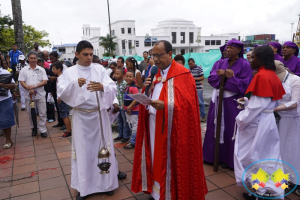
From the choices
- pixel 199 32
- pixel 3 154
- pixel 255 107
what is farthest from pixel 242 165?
pixel 199 32

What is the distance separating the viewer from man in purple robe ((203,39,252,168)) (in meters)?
3.81

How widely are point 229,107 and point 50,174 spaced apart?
133 inches

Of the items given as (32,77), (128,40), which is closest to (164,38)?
(128,40)

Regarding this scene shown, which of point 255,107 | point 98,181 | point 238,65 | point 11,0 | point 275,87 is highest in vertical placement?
point 11,0

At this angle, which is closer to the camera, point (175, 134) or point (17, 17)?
point (175, 134)

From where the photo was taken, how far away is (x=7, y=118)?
5.37m

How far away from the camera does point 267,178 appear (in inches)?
118

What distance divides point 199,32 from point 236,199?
68.7 metres

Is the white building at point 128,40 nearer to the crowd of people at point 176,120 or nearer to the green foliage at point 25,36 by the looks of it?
the green foliage at point 25,36

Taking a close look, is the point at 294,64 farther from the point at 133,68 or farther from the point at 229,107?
the point at 133,68

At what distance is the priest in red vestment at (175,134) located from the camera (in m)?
2.66

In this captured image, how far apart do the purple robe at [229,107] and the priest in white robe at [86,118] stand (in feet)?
6.12

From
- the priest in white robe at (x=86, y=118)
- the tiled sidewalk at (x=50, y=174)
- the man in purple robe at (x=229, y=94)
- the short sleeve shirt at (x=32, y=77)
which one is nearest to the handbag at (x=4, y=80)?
the short sleeve shirt at (x=32, y=77)

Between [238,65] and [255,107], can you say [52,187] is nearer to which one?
[255,107]
